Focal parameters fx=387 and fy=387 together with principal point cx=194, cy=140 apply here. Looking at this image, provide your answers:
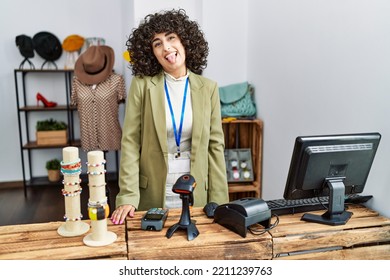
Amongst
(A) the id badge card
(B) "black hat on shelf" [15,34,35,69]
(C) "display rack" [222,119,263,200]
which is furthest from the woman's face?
(B) "black hat on shelf" [15,34,35,69]

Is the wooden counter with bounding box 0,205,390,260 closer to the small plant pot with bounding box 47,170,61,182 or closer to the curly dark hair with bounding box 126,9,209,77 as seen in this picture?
the curly dark hair with bounding box 126,9,209,77

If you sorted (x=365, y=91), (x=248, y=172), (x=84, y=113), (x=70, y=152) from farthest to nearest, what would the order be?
(x=84, y=113)
(x=248, y=172)
(x=365, y=91)
(x=70, y=152)

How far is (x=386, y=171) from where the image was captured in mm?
1644

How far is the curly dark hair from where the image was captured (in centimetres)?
178

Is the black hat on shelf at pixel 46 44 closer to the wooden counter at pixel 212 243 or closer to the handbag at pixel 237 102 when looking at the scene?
the handbag at pixel 237 102

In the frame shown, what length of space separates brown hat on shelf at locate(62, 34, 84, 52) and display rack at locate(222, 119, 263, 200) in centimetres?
222

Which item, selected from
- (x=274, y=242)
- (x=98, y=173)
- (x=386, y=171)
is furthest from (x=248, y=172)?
(x=98, y=173)

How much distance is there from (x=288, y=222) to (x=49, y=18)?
166 inches

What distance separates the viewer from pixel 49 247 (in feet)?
4.17

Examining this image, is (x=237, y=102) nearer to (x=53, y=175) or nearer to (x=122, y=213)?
(x=122, y=213)

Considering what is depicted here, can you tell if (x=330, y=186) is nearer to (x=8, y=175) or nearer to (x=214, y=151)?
(x=214, y=151)

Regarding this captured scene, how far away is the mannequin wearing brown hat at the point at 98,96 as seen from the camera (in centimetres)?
412

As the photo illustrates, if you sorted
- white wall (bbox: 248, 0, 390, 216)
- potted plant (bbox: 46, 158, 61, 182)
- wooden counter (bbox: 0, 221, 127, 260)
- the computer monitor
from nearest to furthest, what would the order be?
wooden counter (bbox: 0, 221, 127, 260) → the computer monitor → white wall (bbox: 248, 0, 390, 216) → potted plant (bbox: 46, 158, 61, 182)
